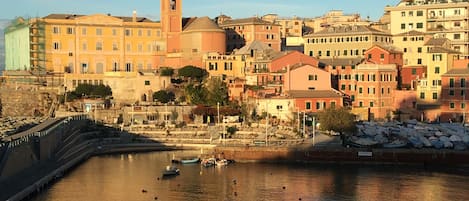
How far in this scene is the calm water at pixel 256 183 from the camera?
3020cm

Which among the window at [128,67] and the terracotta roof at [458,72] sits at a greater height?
the window at [128,67]

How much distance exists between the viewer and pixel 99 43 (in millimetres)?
59594

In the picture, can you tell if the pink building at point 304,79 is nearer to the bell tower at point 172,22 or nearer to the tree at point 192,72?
the tree at point 192,72

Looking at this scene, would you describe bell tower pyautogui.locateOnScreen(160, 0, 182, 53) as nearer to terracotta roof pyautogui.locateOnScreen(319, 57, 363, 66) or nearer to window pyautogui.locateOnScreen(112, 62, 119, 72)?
window pyautogui.locateOnScreen(112, 62, 119, 72)

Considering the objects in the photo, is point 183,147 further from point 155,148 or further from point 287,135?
point 287,135

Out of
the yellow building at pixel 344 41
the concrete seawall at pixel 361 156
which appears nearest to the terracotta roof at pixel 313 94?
the yellow building at pixel 344 41

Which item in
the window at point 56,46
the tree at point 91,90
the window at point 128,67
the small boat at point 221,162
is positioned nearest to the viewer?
the small boat at point 221,162

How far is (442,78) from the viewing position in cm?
4831

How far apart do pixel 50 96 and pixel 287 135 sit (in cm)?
2056

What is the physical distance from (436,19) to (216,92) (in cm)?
1752

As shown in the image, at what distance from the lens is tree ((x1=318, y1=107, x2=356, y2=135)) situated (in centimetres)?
4212

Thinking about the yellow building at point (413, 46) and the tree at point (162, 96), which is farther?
the yellow building at point (413, 46)

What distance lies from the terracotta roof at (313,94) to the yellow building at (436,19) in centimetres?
1089

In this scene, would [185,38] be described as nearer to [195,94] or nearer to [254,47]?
[254,47]
